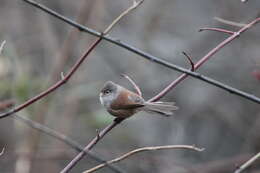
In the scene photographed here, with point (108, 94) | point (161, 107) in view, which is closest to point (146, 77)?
point (108, 94)

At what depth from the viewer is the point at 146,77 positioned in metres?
6.36

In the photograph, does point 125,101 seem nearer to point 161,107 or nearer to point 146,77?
point 161,107

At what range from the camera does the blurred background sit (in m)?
5.64

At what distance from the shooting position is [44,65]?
6.94 metres

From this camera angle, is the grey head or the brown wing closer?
the brown wing

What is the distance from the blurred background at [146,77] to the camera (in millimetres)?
5645

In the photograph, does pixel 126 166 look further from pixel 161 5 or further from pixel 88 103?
pixel 161 5

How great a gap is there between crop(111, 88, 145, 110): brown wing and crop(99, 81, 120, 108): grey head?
30 millimetres

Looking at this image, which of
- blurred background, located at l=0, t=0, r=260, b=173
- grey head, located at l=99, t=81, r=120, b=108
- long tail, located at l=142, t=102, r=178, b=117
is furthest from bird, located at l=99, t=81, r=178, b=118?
blurred background, located at l=0, t=0, r=260, b=173

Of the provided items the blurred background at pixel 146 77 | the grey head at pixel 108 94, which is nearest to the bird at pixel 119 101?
the grey head at pixel 108 94

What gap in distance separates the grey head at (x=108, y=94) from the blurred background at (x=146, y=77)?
7.45 feet

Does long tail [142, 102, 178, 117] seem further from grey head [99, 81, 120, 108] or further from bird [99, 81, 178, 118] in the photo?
grey head [99, 81, 120, 108]

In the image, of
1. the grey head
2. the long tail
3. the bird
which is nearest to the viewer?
the long tail

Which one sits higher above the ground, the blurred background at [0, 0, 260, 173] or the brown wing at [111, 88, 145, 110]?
the blurred background at [0, 0, 260, 173]
